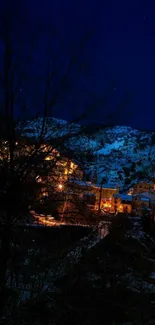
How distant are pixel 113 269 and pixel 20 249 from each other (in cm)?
391

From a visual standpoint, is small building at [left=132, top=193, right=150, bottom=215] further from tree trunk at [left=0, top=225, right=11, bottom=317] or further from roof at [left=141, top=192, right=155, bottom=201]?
tree trunk at [left=0, top=225, right=11, bottom=317]

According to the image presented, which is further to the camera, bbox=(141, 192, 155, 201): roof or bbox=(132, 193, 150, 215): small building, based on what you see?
bbox=(132, 193, 150, 215): small building

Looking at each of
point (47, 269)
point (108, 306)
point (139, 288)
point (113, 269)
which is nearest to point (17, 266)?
point (47, 269)

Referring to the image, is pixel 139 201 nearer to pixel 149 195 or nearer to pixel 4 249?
pixel 149 195

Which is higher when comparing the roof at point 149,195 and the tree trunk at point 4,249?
the roof at point 149,195

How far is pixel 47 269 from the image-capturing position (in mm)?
5176

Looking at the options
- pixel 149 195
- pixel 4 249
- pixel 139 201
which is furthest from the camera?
pixel 139 201

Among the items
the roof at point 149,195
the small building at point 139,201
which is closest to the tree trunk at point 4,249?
the roof at point 149,195

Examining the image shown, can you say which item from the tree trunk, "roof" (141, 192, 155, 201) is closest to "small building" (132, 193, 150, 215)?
"roof" (141, 192, 155, 201)

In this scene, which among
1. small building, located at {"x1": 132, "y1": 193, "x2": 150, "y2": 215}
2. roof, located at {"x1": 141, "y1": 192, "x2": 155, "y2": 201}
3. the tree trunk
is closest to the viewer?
the tree trunk

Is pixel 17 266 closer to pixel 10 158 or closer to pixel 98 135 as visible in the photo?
pixel 10 158

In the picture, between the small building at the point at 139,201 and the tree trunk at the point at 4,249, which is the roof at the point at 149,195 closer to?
the small building at the point at 139,201

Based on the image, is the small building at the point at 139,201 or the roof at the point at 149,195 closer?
the roof at the point at 149,195

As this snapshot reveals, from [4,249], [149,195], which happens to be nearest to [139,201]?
[149,195]
